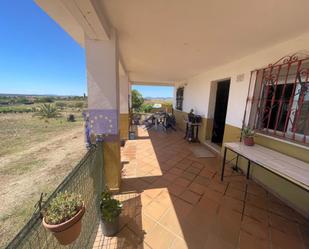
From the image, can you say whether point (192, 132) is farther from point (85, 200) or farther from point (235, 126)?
point (85, 200)

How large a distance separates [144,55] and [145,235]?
10.5ft

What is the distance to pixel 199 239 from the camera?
1.47 meters

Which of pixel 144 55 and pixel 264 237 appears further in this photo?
pixel 144 55

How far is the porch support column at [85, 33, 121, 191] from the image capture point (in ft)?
6.00

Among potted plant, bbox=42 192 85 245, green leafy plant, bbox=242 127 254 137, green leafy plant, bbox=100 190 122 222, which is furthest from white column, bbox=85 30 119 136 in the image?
green leafy plant, bbox=242 127 254 137

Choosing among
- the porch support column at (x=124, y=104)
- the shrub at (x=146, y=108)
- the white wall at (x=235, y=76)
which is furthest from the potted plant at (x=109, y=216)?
the shrub at (x=146, y=108)

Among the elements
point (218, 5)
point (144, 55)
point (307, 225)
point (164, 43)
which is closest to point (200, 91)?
point (144, 55)

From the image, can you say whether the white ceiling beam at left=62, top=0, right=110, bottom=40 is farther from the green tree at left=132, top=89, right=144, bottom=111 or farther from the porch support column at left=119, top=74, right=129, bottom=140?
the green tree at left=132, top=89, right=144, bottom=111

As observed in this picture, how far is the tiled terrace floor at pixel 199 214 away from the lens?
1.45m

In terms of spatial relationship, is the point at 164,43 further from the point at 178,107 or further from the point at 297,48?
the point at 178,107

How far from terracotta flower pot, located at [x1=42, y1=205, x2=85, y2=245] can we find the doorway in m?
4.27

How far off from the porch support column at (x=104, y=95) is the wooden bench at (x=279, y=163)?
6.49 ft

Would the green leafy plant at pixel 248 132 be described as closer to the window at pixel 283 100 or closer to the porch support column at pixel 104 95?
the window at pixel 283 100

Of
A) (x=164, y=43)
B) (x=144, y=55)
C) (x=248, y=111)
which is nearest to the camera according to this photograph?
(x=164, y=43)
